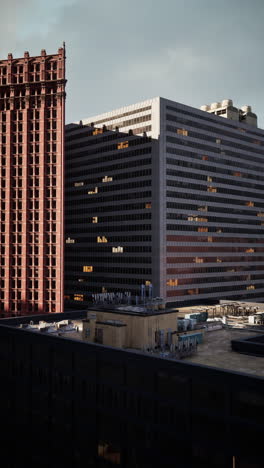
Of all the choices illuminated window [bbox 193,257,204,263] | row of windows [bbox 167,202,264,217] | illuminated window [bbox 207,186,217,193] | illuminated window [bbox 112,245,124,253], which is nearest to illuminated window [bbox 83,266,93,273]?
illuminated window [bbox 112,245,124,253]

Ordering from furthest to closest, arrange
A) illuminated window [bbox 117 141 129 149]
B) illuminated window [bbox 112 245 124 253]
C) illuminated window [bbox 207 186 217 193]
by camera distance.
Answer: illuminated window [bbox 207 186 217 193] < illuminated window [bbox 117 141 129 149] < illuminated window [bbox 112 245 124 253]

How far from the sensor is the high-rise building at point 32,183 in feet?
447

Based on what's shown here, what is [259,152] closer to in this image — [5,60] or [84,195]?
[84,195]

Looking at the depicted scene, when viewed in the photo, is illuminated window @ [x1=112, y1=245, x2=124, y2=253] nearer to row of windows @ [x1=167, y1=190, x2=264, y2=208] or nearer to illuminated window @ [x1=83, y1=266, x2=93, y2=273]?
illuminated window @ [x1=83, y1=266, x2=93, y2=273]

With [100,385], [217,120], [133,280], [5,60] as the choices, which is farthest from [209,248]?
[100,385]

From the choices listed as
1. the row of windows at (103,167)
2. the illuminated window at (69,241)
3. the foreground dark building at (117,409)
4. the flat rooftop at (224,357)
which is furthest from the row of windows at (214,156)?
the foreground dark building at (117,409)

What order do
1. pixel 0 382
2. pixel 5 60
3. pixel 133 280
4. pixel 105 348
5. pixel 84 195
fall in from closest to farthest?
pixel 105 348 < pixel 0 382 < pixel 5 60 < pixel 133 280 < pixel 84 195

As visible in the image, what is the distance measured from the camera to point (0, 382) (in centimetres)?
6512

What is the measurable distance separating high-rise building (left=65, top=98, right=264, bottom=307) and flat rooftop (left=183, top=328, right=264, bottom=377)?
277 feet

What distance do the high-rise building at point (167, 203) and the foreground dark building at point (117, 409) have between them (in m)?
88.9

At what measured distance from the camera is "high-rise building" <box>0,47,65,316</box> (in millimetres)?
136375

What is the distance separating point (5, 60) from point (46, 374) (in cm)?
11405

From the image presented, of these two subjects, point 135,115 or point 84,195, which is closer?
point 135,115

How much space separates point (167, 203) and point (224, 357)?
100495 mm
